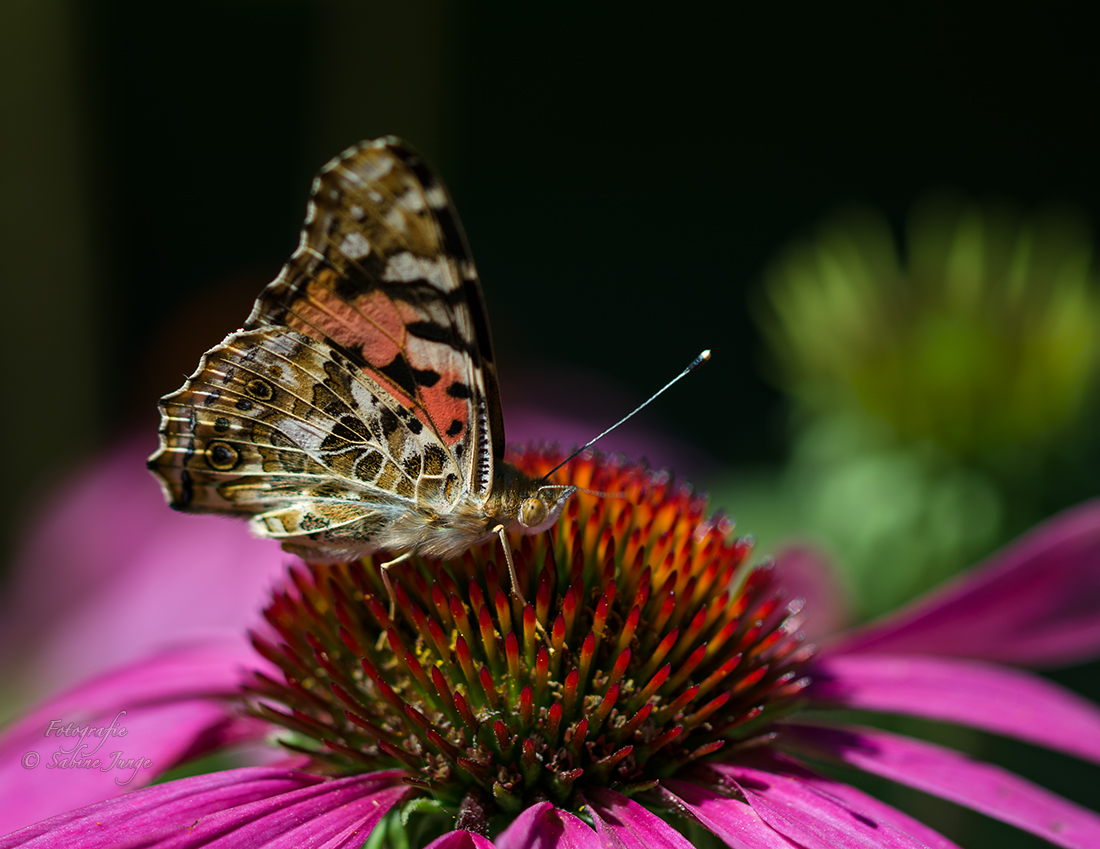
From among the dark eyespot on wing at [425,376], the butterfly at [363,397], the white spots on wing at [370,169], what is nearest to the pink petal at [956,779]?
the butterfly at [363,397]

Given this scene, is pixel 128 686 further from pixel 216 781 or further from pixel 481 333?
pixel 481 333

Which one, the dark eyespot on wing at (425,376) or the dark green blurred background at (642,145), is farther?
the dark green blurred background at (642,145)

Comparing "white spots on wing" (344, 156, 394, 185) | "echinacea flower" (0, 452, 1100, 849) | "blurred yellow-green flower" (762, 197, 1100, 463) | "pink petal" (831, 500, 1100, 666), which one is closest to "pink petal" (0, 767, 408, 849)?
"echinacea flower" (0, 452, 1100, 849)

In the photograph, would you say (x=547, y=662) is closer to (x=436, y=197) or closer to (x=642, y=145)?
(x=436, y=197)

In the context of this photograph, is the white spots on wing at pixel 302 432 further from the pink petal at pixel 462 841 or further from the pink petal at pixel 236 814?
the pink petal at pixel 462 841

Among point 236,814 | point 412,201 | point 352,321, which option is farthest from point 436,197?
point 236,814
